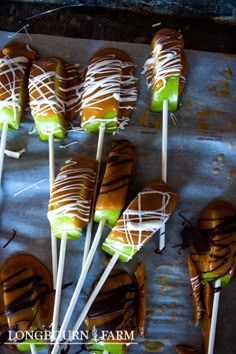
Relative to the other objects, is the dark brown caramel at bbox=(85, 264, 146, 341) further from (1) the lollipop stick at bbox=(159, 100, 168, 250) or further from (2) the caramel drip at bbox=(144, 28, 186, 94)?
(2) the caramel drip at bbox=(144, 28, 186, 94)

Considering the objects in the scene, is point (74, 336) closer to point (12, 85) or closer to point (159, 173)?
point (159, 173)

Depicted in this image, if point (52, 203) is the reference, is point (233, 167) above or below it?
above

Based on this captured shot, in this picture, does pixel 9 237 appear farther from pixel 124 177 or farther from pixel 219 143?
pixel 219 143

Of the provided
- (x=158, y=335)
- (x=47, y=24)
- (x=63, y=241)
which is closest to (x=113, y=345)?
(x=158, y=335)

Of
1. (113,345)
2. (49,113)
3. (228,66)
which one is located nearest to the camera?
(113,345)

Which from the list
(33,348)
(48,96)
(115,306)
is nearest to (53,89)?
(48,96)

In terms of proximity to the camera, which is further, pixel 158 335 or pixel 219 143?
pixel 219 143

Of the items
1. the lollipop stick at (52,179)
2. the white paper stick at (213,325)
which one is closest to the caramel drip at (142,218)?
the lollipop stick at (52,179)
